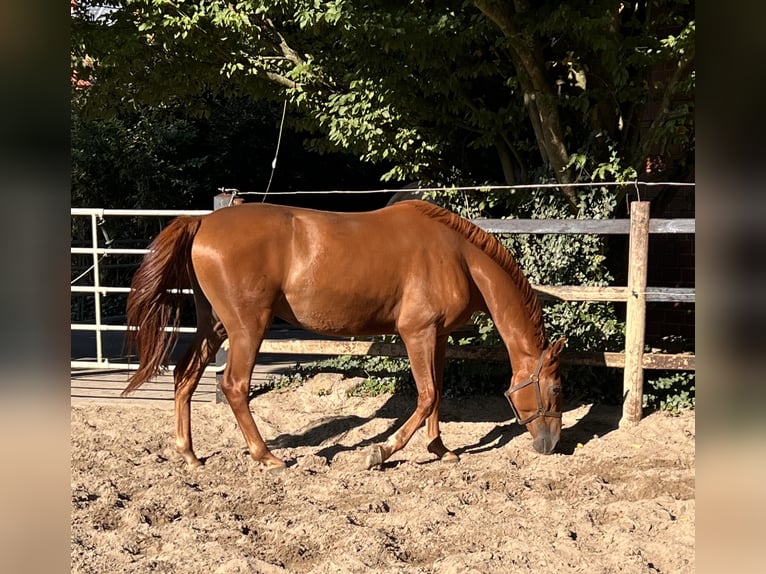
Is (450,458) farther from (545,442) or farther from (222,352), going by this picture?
(222,352)

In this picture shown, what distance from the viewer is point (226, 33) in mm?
6801

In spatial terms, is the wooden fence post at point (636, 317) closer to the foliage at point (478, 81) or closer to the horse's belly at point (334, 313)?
the foliage at point (478, 81)

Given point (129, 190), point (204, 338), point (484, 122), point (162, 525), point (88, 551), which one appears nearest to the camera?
point (88, 551)

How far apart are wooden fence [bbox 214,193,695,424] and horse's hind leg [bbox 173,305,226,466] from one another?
1296 mm

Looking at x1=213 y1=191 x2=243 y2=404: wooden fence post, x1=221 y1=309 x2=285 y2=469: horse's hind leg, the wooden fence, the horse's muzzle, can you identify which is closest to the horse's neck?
the horse's muzzle

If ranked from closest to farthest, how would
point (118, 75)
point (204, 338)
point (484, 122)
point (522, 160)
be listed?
point (204, 338) < point (484, 122) < point (522, 160) < point (118, 75)

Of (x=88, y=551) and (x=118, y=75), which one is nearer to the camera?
(x=88, y=551)

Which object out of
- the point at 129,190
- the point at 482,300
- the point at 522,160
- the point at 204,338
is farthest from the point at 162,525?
the point at 129,190

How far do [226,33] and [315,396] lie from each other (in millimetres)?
3562

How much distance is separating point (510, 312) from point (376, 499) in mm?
1638

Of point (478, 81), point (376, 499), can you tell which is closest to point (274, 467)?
point (376, 499)

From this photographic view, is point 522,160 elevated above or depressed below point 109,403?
above

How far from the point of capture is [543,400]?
4.66 meters
